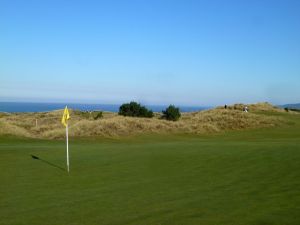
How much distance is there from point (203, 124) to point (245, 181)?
3414 cm

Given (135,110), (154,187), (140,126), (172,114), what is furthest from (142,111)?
(154,187)

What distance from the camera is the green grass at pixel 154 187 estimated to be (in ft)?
36.6

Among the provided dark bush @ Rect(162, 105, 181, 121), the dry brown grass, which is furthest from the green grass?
→ dark bush @ Rect(162, 105, 181, 121)

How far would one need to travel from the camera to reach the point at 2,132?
39.4 m

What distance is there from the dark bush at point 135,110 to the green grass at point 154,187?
113ft

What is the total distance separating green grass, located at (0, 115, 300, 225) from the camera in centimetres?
1115

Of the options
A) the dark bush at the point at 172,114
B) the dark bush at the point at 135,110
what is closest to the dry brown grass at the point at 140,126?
the dark bush at the point at 172,114

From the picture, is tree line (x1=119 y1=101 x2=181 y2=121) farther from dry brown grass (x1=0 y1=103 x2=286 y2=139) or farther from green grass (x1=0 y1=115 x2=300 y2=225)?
green grass (x1=0 y1=115 x2=300 y2=225)

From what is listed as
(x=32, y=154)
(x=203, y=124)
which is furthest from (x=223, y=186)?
(x=203, y=124)

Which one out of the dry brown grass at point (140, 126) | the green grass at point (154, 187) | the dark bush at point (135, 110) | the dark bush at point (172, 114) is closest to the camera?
the green grass at point (154, 187)

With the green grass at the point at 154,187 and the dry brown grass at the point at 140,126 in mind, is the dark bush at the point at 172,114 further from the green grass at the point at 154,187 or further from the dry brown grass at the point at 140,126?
the green grass at the point at 154,187

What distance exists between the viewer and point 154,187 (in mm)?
15109

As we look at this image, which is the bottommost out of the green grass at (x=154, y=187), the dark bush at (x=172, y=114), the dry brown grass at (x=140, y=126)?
the green grass at (x=154, y=187)

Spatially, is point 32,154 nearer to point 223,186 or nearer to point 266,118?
point 223,186
